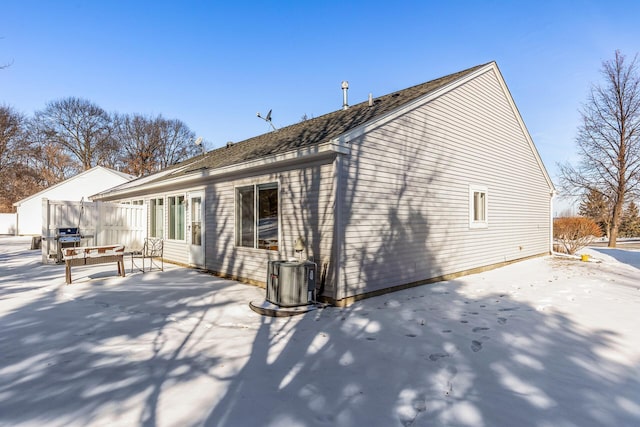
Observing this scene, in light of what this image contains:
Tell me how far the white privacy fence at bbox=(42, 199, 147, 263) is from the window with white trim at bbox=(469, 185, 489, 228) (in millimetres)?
9931

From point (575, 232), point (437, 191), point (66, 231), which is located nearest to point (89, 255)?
point (66, 231)

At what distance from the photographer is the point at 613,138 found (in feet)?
65.9

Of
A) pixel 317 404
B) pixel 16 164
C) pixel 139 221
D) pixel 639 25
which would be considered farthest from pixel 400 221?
pixel 16 164

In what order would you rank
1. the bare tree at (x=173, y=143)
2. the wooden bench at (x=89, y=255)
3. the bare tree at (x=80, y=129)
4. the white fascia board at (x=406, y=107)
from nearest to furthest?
the white fascia board at (x=406, y=107) → the wooden bench at (x=89, y=255) → the bare tree at (x=80, y=129) → the bare tree at (x=173, y=143)

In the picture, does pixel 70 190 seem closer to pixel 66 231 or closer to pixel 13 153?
pixel 13 153

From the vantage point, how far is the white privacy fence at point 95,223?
982 cm

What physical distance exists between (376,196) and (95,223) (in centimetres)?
914

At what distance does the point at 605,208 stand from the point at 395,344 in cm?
2566

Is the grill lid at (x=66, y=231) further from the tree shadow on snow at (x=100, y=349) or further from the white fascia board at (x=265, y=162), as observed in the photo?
the tree shadow on snow at (x=100, y=349)

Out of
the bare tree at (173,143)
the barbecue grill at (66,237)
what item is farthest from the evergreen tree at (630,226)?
the bare tree at (173,143)

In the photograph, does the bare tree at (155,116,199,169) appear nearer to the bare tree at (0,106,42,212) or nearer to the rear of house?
the bare tree at (0,106,42,212)

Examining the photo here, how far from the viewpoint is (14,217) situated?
90.6 feet

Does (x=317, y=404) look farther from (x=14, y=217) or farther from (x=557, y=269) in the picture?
(x=14, y=217)

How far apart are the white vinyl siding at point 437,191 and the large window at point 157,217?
24.0 ft
